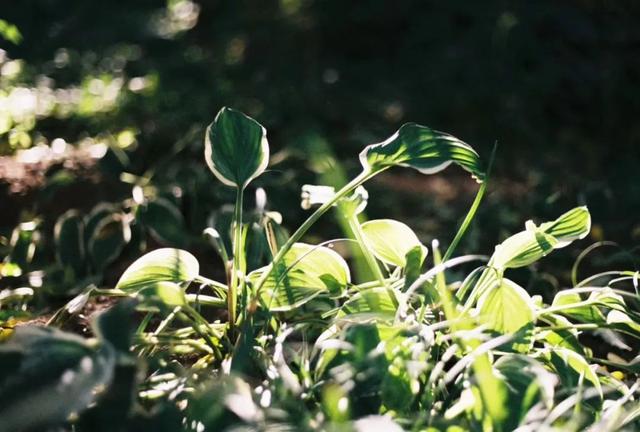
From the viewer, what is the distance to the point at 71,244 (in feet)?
6.03

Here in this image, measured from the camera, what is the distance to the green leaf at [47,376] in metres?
0.88

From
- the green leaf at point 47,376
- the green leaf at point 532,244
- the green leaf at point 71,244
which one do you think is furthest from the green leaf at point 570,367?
the green leaf at point 71,244

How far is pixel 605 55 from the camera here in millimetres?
3811

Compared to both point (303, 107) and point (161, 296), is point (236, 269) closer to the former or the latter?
point (161, 296)

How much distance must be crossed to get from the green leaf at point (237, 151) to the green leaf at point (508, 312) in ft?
1.23

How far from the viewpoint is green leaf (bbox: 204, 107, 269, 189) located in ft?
4.26

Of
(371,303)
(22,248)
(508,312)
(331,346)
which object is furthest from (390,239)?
(22,248)

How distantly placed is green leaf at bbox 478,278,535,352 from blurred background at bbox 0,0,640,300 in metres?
0.60

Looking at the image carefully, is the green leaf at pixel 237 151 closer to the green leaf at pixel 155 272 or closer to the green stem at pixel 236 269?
the green stem at pixel 236 269

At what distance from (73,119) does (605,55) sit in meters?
2.21

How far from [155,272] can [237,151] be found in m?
0.21

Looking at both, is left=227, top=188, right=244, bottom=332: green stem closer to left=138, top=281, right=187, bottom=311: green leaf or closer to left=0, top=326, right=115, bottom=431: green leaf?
left=138, top=281, right=187, bottom=311: green leaf

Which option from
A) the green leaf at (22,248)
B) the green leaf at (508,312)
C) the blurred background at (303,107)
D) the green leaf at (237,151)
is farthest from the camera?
the blurred background at (303,107)

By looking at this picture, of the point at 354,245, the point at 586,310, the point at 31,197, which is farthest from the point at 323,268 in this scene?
the point at 31,197
